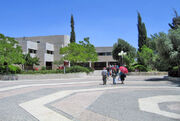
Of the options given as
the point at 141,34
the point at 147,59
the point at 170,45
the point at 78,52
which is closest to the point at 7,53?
the point at 78,52

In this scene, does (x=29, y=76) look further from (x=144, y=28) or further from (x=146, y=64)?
(x=144, y=28)

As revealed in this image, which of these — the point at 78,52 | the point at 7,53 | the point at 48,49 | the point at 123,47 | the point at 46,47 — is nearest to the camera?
the point at 7,53

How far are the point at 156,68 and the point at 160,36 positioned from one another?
15096 mm

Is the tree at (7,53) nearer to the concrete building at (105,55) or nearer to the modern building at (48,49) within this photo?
the modern building at (48,49)

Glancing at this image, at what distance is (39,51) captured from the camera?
40.7 metres

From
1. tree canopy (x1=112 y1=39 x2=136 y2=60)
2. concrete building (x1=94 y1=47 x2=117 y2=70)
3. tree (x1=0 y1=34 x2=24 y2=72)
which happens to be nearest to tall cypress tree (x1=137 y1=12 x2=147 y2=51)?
tree canopy (x1=112 y1=39 x2=136 y2=60)

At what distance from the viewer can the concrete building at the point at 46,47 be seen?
3798 centimetres

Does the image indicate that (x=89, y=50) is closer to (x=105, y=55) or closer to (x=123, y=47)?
(x=123, y=47)

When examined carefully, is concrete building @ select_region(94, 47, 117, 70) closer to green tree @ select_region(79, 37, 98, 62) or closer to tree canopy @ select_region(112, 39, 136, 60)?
tree canopy @ select_region(112, 39, 136, 60)

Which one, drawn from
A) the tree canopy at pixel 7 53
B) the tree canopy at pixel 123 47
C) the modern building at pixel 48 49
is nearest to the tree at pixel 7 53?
the tree canopy at pixel 7 53

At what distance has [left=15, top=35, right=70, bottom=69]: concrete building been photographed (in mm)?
37978

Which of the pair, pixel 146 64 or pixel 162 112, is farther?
pixel 146 64

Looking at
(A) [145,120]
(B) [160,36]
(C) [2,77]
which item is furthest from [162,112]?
(C) [2,77]

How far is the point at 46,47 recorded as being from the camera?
40.9 metres
